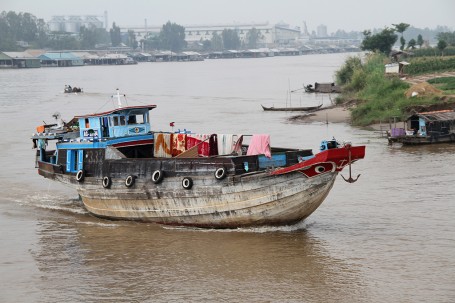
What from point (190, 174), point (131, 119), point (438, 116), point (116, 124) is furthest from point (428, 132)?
point (190, 174)

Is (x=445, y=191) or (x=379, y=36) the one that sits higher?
(x=379, y=36)

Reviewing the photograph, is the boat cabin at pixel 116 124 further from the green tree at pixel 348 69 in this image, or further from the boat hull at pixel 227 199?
the green tree at pixel 348 69

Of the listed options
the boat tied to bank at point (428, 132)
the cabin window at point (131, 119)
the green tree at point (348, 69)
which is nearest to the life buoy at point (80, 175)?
the cabin window at point (131, 119)

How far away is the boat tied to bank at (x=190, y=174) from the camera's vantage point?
20.2 meters

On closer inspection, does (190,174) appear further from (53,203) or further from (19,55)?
(19,55)

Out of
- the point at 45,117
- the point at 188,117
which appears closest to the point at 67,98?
the point at 45,117

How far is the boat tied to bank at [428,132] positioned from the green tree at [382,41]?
44.3m

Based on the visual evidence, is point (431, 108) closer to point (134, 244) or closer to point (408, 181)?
point (408, 181)

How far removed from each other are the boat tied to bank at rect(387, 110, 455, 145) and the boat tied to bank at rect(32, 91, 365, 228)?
585 inches

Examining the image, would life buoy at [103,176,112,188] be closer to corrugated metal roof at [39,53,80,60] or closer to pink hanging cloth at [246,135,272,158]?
pink hanging cloth at [246,135,272,158]

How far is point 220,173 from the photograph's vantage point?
20516mm

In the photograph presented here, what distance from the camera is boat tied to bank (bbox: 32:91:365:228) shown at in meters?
20.2

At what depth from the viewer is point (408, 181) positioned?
28.2 metres

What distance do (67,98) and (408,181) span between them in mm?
54959
